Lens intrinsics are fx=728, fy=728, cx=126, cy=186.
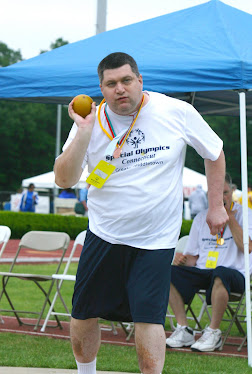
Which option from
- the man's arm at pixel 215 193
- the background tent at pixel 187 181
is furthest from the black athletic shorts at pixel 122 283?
the background tent at pixel 187 181

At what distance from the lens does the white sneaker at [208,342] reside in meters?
6.68

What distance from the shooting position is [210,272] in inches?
280

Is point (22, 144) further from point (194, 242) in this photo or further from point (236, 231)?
point (236, 231)

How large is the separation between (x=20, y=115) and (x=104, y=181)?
2351 inches

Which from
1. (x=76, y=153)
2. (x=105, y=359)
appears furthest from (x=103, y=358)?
(x=76, y=153)

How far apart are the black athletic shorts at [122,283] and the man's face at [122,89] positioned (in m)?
0.74

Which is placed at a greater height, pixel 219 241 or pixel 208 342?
pixel 219 241

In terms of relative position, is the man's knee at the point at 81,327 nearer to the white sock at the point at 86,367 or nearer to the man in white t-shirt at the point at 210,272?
the white sock at the point at 86,367

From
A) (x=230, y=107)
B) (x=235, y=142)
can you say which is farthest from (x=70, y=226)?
(x=235, y=142)

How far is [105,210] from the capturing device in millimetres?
3949

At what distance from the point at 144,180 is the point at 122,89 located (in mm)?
494

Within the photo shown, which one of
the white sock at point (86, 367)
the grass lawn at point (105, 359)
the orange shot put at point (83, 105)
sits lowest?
the grass lawn at point (105, 359)

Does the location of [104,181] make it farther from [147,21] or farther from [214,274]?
[147,21]

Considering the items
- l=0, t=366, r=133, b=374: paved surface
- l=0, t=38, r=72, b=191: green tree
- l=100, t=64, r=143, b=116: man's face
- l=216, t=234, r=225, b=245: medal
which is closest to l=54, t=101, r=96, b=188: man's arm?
l=100, t=64, r=143, b=116: man's face
